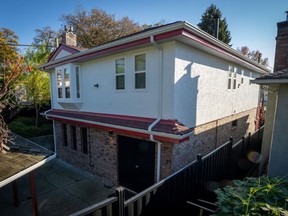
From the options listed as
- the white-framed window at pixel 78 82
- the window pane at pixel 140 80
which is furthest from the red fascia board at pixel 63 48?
the window pane at pixel 140 80

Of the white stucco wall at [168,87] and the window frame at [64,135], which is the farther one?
the window frame at [64,135]

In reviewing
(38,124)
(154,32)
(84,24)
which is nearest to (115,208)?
(154,32)

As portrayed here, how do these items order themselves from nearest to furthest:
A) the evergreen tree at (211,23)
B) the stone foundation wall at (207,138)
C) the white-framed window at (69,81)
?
the stone foundation wall at (207,138), the white-framed window at (69,81), the evergreen tree at (211,23)

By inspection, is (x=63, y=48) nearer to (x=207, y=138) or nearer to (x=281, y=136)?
(x=207, y=138)

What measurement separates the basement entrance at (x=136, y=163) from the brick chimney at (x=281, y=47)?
A: 658cm

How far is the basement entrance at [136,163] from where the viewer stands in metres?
5.78

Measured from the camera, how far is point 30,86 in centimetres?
1365

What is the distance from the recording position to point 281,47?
7.25 m

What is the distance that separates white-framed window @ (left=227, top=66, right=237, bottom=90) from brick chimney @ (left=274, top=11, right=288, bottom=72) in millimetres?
1736

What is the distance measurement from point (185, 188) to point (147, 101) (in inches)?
110

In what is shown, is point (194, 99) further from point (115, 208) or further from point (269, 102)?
point (115, 208)

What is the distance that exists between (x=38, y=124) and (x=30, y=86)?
3.41 meters

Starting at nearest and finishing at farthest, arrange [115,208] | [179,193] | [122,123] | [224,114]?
1. [115,208]
2. [179,193]
3. [122,123]
4. [224,114]

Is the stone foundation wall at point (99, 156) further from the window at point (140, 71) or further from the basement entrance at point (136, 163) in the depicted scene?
the window at point (140, 71)
